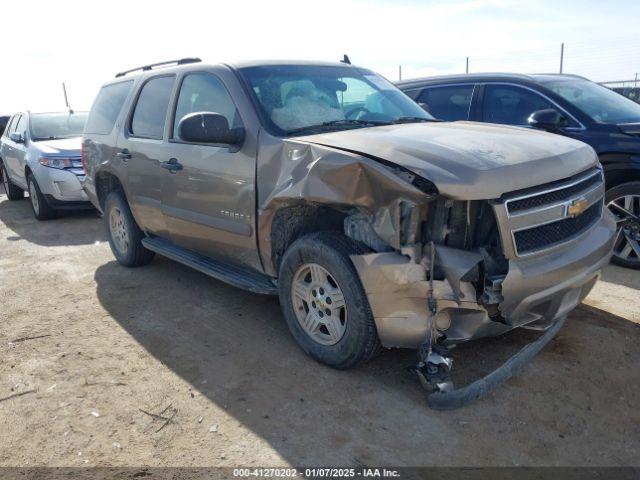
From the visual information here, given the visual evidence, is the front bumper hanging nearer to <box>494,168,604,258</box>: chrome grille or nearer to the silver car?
<box>494,168,604,258</box>: chrome grille

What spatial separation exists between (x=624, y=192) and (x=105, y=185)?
5183 mm

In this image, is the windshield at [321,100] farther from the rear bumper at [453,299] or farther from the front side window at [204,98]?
the rear bumper at [453,299]

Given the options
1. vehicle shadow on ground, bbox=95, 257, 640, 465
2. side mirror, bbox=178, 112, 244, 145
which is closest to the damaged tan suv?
side mirror, bbox=178, 112, 244, 145

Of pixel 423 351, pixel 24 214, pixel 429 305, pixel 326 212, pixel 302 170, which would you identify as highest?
pixel 302 170

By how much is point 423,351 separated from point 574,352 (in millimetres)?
1225

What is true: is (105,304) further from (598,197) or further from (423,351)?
(598,197)

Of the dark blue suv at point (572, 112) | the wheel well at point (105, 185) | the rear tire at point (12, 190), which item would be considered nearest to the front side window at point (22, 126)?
the rear tire at point (12, 190)

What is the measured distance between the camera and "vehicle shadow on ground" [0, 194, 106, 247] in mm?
7367

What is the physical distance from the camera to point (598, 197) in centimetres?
351

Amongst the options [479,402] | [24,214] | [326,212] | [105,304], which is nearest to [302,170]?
[326,212]

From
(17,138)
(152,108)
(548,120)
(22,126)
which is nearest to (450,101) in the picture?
(548,120)

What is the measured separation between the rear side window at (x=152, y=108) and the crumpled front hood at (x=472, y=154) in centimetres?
180

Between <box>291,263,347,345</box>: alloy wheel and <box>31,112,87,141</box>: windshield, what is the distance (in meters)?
7.31

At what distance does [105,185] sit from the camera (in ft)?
19.2
